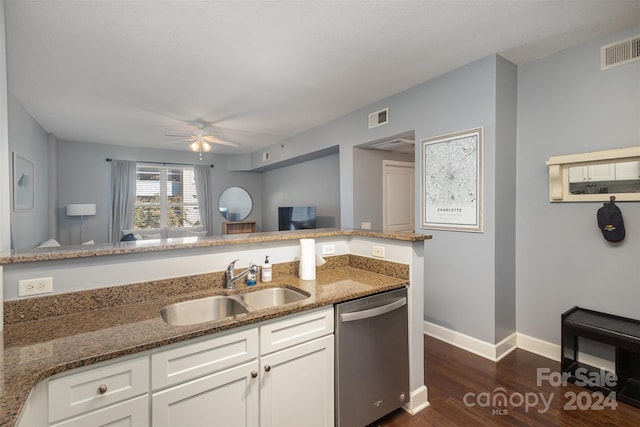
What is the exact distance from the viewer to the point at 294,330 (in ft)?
4.95

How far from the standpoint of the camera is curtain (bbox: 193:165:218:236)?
278 inches

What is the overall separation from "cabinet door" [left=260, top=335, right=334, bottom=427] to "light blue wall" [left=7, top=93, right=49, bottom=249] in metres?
3.77

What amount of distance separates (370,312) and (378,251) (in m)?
0.53

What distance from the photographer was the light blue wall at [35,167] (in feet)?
11.2

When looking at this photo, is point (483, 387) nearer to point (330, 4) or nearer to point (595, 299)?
point (595, 299)

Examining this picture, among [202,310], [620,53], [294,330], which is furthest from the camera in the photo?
[620,53]

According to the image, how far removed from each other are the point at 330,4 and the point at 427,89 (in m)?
1.58

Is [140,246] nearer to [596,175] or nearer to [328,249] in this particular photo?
[328,249]

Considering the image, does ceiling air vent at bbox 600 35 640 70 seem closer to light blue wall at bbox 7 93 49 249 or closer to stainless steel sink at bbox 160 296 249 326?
stainless steel sink at bbox 160 296 249 326

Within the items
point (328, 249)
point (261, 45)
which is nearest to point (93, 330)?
point (328, 249)

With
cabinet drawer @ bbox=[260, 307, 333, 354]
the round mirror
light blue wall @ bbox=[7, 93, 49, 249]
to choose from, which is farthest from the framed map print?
the round mirror

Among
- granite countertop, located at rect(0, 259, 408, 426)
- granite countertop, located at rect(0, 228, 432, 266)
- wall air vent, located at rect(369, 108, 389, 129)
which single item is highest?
wall air vent, located at rect(369, 108, 389, 129)
